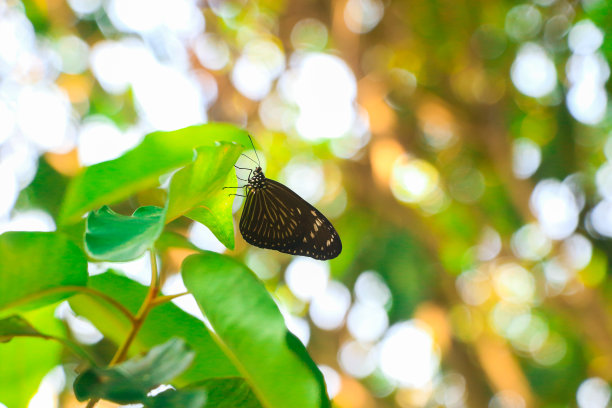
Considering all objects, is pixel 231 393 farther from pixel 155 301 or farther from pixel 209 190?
pixel 209 190

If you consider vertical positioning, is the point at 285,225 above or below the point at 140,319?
below

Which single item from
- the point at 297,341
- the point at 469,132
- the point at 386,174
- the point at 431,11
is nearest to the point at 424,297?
the point at 386,174

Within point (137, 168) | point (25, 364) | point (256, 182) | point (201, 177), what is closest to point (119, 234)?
point (201, 177)

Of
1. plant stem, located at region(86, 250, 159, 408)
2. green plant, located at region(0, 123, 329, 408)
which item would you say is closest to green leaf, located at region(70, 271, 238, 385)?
green plant, located at region(0, 123, 329, 408)

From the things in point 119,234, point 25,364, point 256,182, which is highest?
point 119,234

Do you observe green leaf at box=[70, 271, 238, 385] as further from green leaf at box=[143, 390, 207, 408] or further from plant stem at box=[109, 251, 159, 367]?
green leaf at box=[143, 390, 207, 408]

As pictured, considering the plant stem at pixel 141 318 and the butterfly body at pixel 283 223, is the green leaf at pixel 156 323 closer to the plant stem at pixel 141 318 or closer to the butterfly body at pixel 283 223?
the plant stem at pixel 141 318
